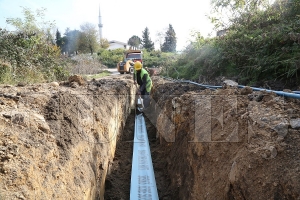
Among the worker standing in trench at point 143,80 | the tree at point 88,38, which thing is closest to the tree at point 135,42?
the tree at point 88,38

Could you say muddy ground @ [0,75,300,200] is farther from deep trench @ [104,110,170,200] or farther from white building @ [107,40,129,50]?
white building @ [107,40,129,50]

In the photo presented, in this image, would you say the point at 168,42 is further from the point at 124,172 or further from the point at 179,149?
the point at 179,149

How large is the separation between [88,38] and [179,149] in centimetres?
3807

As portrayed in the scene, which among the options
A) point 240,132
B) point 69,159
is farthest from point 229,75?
point 69,159

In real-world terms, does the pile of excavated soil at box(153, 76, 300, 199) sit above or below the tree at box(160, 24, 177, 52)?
below

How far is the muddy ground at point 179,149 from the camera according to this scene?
6.15ft

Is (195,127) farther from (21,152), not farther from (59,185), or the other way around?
(21,152)

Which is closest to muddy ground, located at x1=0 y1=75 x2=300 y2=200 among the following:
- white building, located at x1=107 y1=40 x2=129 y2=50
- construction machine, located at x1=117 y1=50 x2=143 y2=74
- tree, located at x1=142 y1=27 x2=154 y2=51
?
construction machine, located at x1=117 y1=50 x2=143 y2=74

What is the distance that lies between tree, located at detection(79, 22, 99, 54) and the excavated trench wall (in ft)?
123

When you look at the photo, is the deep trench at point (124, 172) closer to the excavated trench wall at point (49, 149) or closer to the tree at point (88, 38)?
the excavated trench wall at point (49, 149)

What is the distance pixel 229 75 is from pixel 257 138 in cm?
510

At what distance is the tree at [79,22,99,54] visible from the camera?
38.8 metres

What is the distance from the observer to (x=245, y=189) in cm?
194

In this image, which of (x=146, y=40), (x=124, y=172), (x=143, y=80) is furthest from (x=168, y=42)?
(x=124, y=172)
